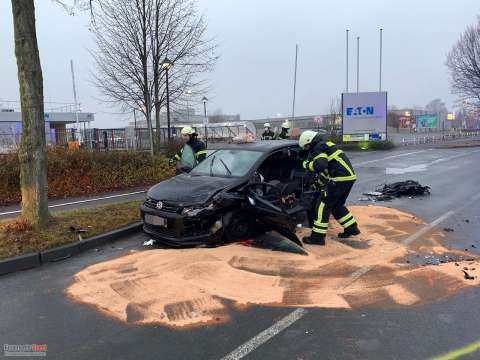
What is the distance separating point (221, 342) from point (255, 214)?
283 centimetres

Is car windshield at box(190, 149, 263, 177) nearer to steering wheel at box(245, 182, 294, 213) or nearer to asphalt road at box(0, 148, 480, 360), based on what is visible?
steering wheel at box(245, 182, 294, 213)

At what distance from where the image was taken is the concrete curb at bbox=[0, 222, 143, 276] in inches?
226

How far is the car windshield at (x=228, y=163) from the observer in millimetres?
7094

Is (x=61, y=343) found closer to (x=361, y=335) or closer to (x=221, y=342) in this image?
(x=221, y=342)

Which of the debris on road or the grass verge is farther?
the debris on road

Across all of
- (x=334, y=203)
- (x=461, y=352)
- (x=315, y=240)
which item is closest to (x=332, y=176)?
(x=334, y=203)

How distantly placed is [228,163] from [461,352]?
4690 mm

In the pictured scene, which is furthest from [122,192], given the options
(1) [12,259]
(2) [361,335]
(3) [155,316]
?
(2) [361,335]

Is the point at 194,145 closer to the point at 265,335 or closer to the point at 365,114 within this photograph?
the point at 265,335

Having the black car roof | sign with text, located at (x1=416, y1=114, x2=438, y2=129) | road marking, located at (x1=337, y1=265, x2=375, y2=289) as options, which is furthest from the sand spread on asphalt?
sign with text, located at (x1=416, y1=114, x2=438, y2=129)

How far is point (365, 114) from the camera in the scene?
99.3 feet

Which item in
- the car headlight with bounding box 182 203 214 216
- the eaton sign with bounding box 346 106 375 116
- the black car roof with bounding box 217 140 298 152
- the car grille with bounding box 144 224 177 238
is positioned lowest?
the car grille with bounding box 144 224 177 238

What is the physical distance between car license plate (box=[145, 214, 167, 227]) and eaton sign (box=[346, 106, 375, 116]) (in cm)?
2576

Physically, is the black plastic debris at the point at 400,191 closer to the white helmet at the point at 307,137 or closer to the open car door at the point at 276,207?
the open car door at the point at 276,207
